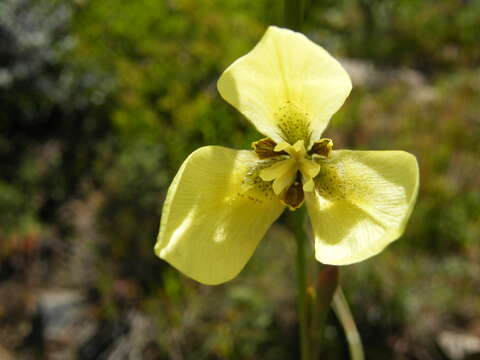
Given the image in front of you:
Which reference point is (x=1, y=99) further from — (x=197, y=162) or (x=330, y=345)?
(x=197, y=162)

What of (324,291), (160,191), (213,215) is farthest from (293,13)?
(160,191)

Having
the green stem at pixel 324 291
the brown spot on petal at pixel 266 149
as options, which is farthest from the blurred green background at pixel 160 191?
the green stem at pixel 324 291

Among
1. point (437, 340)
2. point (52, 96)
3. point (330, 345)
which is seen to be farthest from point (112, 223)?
point (437, 340)

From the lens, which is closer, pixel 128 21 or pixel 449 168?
pixel 449 168

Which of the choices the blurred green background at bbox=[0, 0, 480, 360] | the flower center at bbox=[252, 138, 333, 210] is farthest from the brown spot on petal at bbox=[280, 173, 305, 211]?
the blurred green background at bbox=[0, 0, 480, 360]

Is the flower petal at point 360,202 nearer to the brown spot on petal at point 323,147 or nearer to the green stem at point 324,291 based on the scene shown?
the brown spot on petal at point 323,147

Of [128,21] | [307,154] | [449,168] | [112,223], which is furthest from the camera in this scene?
[128,21]
